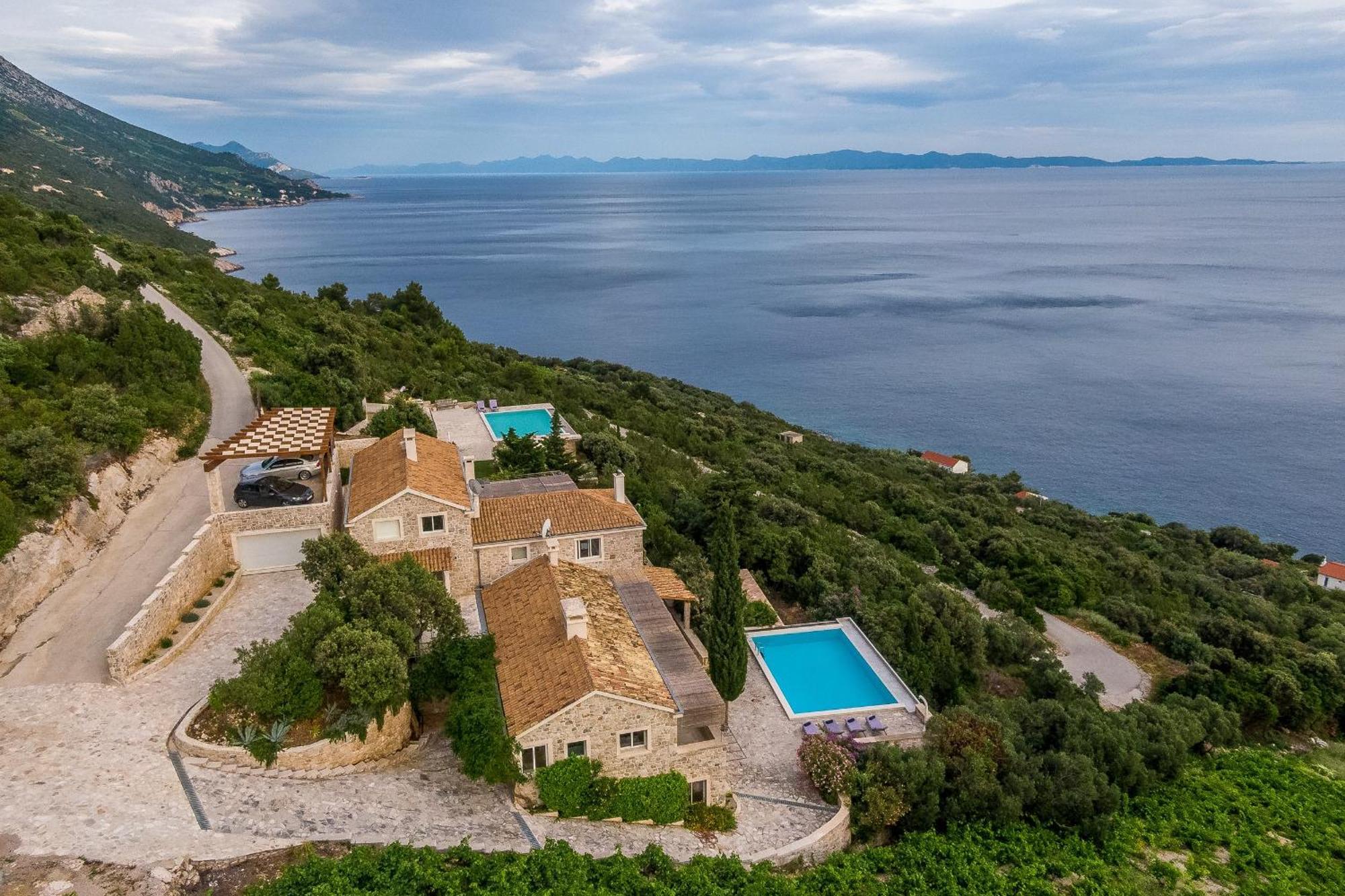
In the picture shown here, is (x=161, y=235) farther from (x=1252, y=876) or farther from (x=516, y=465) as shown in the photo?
(x=1252, y=876)

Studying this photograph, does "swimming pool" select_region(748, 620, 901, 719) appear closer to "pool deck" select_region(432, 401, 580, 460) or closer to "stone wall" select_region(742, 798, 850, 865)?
"stone wall" select_region(742, 798, 850, 865)

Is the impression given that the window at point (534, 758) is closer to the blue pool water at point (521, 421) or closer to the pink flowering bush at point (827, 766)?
the pink flowering bush at point (827, 766)

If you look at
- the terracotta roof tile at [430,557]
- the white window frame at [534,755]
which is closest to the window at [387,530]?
the terracotta roof tile at [430,557]

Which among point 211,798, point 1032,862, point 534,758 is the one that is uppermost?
point 211,798

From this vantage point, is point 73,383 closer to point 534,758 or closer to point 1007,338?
point 534,758

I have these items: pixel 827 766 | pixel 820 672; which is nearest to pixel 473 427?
pixel 820 672

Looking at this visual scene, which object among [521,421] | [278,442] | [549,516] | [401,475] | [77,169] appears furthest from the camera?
[77,169]

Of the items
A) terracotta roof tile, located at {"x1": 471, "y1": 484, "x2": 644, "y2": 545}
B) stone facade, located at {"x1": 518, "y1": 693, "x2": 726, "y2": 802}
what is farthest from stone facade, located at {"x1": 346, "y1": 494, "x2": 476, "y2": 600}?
stone facade, located at {"x1": 518, "y1": 693, "x2": 726, "y2": 802}
